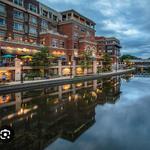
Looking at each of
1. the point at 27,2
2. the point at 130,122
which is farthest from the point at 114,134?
the point at 27,2

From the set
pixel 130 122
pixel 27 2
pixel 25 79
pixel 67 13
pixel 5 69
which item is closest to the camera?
pixel 130 122

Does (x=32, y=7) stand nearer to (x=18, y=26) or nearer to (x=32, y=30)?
(x=32, y=30)

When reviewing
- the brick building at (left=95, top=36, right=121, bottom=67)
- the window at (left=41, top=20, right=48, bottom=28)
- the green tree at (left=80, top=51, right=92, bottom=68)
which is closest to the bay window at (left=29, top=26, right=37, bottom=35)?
the window at (left=41, top=20, right=48, bottom=28)

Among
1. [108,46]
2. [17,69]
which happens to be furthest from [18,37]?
[108,46]

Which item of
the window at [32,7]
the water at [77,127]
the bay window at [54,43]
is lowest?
the water at [77,127]

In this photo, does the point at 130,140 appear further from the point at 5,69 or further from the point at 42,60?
the point at 42,60

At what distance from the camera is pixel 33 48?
160ft

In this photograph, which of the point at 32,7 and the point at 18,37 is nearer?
the point at 18,37

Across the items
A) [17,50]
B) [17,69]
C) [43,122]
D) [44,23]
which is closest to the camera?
[43,122]

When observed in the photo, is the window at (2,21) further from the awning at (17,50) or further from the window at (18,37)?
the awning at (17,50)

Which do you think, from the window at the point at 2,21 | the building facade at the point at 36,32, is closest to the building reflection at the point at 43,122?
the building facade at the point at 36,32

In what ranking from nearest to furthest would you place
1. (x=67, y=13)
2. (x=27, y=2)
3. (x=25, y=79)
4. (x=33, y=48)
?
(x=25, y=79)
(x=33, y=48)
(x=27, y=2)
(x=67, y=13)

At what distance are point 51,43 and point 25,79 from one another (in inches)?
809

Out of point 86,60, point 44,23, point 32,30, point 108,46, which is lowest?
point 86,60
